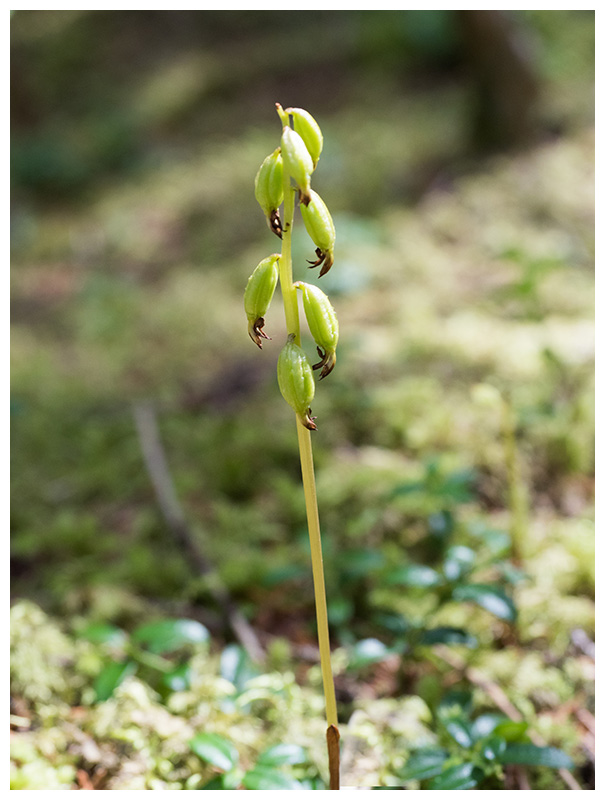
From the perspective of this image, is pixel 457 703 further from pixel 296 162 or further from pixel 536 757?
pixel 296 162

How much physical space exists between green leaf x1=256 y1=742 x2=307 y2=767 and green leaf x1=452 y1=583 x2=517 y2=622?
501 mm

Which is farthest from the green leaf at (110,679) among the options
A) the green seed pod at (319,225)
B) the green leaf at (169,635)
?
the green seed pod at (319,225)

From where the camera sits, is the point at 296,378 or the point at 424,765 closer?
the point at 296,378

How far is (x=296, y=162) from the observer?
2.83 ft

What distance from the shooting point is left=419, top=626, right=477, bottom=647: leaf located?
143 centimetres

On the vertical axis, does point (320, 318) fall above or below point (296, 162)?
below

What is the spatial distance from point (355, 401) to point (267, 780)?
61.9 inches

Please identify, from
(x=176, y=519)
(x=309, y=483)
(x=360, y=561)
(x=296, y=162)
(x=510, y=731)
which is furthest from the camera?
(x=176, y=519)

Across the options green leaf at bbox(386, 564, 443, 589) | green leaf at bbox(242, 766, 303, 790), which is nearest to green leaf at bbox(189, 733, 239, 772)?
green leaf at bbox(242, 766, 303, 790)

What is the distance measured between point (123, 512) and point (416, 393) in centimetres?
121

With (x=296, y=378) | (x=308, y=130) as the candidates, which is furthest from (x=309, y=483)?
(x=308, y=130)

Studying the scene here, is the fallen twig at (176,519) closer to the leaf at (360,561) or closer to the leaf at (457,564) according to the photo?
the leaf at (360,561)

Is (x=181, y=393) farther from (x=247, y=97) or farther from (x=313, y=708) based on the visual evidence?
(x=247, y=97)

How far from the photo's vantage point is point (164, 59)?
9.27 m
